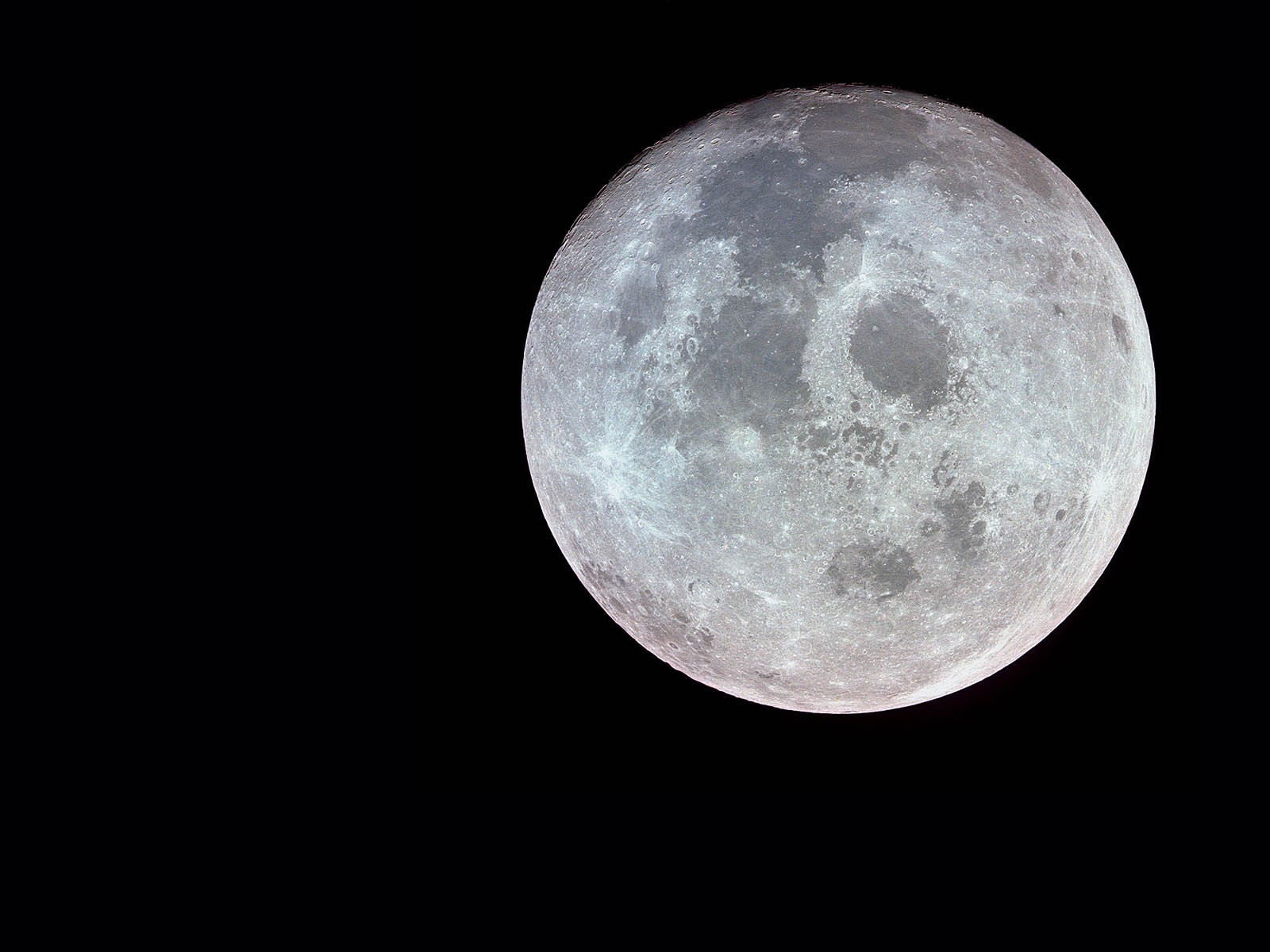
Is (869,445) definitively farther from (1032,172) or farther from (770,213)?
(1032,172)

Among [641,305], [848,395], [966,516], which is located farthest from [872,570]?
[641,305]

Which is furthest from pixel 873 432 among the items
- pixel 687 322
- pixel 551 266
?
pixel 551 266

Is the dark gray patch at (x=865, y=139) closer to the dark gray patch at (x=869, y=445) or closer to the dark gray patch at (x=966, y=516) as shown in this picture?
the dark gray patch at (x=869, y=445)

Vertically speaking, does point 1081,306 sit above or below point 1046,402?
above

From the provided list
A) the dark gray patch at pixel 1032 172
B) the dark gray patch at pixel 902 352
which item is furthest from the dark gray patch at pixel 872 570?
the dark gray patch at pixel 1032 172

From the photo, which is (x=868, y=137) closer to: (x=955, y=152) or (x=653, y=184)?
(x=955, y=152)

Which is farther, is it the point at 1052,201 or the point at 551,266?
the point at 551,266
